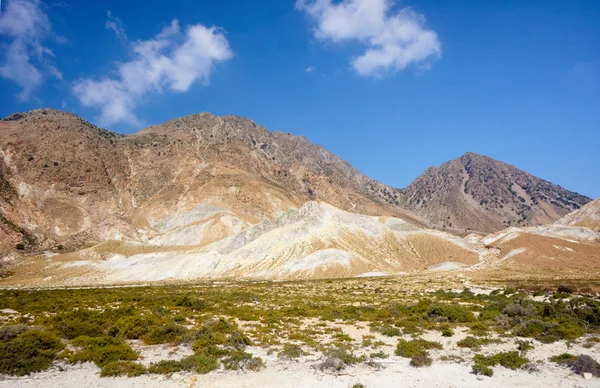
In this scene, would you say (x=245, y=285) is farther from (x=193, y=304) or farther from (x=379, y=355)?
(x=379, y=355)

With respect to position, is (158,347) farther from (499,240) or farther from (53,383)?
(499,240)

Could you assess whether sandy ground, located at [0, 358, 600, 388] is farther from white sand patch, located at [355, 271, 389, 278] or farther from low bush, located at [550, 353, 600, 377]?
white sand patch, located at [355, 271, 389, 278]

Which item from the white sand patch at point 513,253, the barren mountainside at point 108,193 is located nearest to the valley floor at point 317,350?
the white sand patch at point 513,253

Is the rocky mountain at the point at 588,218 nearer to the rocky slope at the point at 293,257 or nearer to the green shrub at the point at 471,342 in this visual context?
the rocky slope at the point at 293,257

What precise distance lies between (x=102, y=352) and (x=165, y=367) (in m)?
3.34

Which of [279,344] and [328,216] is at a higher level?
[328,216]

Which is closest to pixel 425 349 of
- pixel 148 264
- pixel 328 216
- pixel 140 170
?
pixel 328 216

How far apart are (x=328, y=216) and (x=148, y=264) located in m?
51.2

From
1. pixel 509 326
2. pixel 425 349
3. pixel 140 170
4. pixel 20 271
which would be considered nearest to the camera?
pixel 425 349

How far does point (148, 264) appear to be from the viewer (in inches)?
3819

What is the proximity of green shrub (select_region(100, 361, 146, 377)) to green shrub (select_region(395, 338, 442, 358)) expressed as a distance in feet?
35.7

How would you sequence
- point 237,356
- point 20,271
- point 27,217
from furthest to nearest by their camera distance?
1. point 27,217
2. point 20,271
3. point 237,356

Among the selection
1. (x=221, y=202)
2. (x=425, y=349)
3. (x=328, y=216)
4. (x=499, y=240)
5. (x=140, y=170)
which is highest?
(x=140, y=170)

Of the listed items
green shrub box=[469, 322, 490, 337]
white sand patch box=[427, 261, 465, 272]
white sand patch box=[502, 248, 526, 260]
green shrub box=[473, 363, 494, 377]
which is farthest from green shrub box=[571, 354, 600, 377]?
white sand patch box=[502, 248, 526, 260]
